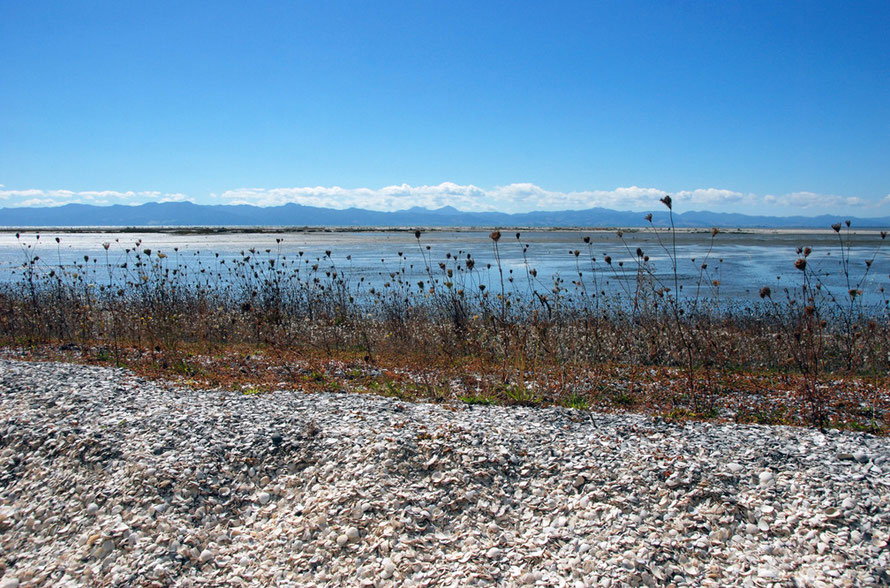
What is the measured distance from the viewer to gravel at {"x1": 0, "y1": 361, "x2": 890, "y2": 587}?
14.0 ft

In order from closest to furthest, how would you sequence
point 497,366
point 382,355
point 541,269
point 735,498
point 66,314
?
point 735,498, point 497,366, point 382,355, point 66,314, point 541,269

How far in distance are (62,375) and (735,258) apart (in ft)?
139

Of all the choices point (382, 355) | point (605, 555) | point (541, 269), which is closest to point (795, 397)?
point (605, 555)

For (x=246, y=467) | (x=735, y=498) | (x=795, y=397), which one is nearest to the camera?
(x=735, y=498)

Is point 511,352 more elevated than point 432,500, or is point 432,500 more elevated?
point 511,352

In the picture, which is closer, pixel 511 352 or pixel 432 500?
pixel 432 500

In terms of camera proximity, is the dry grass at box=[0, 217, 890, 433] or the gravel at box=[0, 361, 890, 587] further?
the dry grass at box=[0, 217, 890, 433]

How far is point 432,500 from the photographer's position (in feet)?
16.3

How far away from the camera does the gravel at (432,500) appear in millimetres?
4254

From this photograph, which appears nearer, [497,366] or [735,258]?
[497,366]

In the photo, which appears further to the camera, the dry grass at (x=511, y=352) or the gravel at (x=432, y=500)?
the dry grass at (x=511, y=352)

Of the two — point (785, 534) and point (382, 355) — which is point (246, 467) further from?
point (382, 355)

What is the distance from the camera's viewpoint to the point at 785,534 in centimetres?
436

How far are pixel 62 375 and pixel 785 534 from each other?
948 cm
